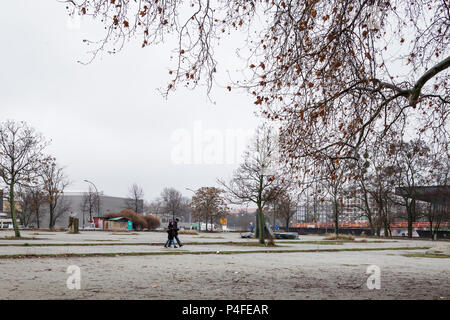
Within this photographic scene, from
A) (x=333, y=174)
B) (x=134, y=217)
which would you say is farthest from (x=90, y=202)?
(x=333, y=174)

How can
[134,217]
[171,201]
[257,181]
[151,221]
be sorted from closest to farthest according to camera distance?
[257,181], [134,217], [151,221], [171,201]

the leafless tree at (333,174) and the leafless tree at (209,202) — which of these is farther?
the leafless tree at (209,202)

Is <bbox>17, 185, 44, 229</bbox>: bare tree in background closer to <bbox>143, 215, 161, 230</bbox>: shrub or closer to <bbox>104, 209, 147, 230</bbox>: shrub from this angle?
<bbox>104, 209, 147, 230</bbox>: shrub

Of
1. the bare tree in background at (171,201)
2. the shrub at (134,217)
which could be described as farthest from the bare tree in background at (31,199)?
the bare tree in background at (171,201)

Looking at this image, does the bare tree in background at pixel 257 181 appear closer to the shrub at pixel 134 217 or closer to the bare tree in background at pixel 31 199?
the bare tree in background at pixel 31 199

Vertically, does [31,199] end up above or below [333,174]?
below

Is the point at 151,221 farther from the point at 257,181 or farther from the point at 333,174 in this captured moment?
the point at 333,174

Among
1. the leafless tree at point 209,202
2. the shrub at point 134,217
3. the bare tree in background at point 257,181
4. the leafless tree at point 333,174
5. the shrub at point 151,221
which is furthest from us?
the leafless tree at point 209,202

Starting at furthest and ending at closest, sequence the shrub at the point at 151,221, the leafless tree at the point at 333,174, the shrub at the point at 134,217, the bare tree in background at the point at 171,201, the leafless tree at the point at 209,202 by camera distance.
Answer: the bare tree in background at the point at 171,201
the leafless tree at the point at 209,202
the shrub at the point at 151,221
the shrub at the point at 134,217
the leafless tree at the point at 333,174

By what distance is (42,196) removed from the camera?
106 ft

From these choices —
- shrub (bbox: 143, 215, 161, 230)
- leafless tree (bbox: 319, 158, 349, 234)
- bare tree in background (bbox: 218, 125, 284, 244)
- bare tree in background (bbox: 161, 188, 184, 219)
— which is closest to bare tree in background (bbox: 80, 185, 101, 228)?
shrub (bbox: 143, 215, 161, 230)
